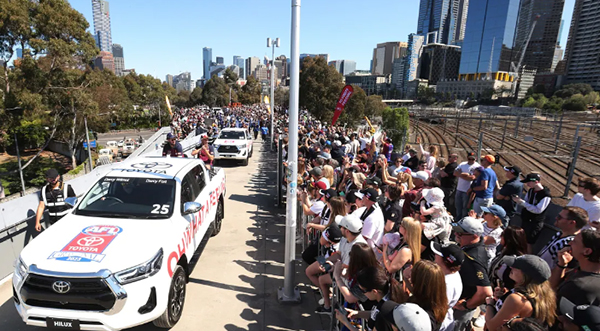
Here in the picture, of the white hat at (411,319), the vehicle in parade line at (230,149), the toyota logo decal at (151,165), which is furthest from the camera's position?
the vehicle in parade line at (230,149)

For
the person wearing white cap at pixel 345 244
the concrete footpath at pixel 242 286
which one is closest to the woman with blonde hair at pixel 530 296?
the person wearing white cap at pixel 345 244

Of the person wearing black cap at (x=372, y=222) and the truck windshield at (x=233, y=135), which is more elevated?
the person wearing black cap at (x=372, y=222)

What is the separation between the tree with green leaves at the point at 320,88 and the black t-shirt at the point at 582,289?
3128 centimetres

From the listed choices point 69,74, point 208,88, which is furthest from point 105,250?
point 208,88

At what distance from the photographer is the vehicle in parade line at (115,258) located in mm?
3482

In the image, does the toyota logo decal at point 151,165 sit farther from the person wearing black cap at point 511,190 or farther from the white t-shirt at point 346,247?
the person wearing black cap at point 511,190

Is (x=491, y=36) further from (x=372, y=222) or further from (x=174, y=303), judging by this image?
(x=174, y=303)

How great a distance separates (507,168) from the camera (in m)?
6.01

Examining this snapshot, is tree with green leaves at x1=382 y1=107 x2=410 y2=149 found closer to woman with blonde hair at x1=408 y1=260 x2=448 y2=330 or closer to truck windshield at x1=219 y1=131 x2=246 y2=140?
truck windshield at x1=219 y1=131 x2=246 y2=140

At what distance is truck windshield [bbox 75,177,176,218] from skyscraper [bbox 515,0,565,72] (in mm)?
218734

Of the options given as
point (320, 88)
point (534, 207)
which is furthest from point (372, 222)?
point (320, 88)

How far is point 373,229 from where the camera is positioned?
4.27 metres

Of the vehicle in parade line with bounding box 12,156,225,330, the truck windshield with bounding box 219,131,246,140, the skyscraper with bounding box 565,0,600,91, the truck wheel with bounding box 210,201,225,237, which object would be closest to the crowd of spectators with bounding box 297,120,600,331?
the vehicle in parade line with bounding box 12,156,225,330

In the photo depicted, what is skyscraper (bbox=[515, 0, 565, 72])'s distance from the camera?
176 m
